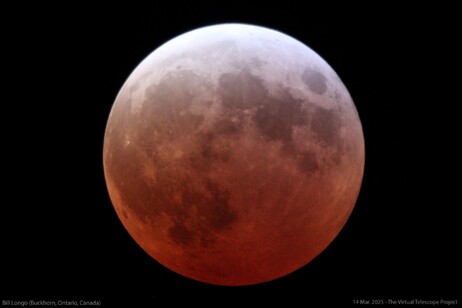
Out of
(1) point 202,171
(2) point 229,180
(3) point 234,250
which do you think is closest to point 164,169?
(1) point 202,171

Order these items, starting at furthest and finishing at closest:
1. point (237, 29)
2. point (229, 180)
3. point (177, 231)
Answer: point (237, 29) → point (177, 231) → point (229, 180)

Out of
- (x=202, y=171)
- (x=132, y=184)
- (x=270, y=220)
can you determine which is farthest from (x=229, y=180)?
(x=132, y=184)

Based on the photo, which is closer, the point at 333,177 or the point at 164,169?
the point at 164,169

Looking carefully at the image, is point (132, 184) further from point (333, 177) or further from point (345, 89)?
point (345, 89)

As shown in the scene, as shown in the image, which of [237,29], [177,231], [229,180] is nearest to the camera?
[229,180]

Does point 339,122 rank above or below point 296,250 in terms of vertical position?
above

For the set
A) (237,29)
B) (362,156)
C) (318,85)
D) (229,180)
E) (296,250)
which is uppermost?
(237,29)
